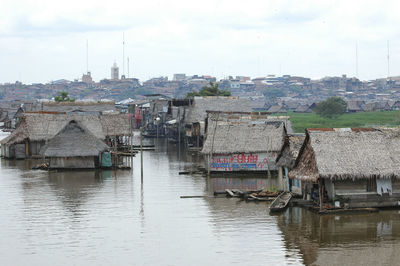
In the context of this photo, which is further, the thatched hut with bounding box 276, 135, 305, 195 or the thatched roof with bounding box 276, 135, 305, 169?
the thatched roof with bounding box 276, 135, 305, 169

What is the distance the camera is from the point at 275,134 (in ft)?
111

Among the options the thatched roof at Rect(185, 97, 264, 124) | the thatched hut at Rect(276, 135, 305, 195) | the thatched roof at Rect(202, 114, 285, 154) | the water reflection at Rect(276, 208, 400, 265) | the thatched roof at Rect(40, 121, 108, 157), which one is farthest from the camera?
the thatched roof at Rect(185, 97, 264, 124)

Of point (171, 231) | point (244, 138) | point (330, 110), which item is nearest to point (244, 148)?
point (244, 138)

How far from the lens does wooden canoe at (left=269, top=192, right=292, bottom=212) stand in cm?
2308

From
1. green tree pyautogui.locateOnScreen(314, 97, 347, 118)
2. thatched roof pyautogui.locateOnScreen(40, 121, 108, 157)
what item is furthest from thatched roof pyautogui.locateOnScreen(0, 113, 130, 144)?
green tree pyautogui.locateOnScreen(314, 97, 347, 118)

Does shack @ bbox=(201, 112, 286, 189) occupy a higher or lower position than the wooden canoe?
higher

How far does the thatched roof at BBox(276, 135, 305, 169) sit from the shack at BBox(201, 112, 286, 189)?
674 cm

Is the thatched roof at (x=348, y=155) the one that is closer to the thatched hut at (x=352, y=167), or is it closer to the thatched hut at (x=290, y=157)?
the thatched hut at (x=352, y=167)

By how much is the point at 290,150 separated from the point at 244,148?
7.87 m

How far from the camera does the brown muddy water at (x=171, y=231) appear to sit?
57.5 ft

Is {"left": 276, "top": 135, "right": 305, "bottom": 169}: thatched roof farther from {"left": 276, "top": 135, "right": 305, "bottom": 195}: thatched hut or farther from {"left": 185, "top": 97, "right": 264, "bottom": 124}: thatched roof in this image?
{"left": 185, "top": 97, "right": 264, "bottom": 124}: thatched roof

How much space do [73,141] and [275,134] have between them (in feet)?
36.0

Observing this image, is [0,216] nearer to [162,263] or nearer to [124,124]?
[162,263]

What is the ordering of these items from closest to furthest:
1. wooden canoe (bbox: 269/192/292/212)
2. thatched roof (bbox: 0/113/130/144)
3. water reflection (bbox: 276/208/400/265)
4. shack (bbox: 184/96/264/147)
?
water reflection (bbox: 276/208/400/265) < wooden canoe (bbox: 269/192/292/212) < thatched roof (bbox: 0/113/130/144) < shack (bbox: 184/96/264/147)
